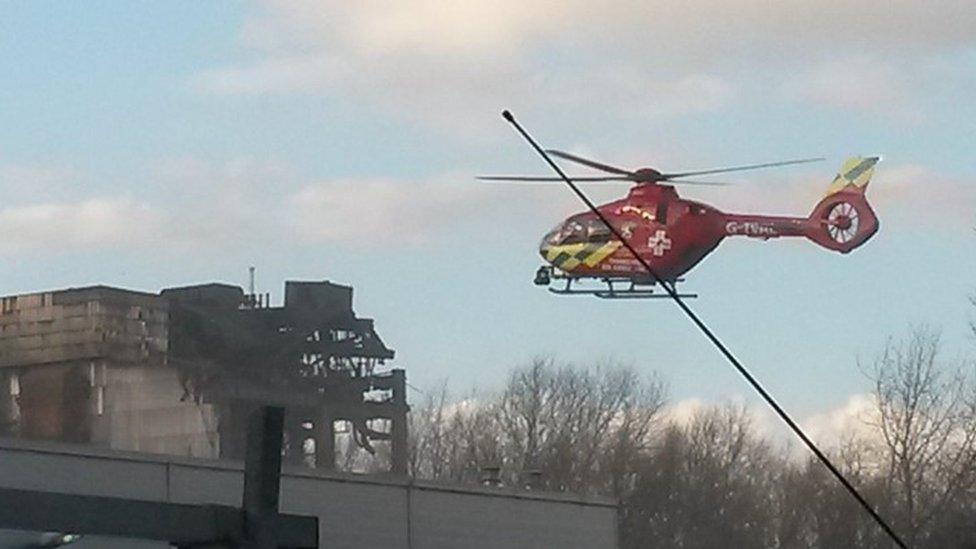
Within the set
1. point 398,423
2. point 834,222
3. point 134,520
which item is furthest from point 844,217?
point 134,520

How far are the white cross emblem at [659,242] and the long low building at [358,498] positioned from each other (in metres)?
14.6

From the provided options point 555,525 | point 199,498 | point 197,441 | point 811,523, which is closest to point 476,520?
point 555,525

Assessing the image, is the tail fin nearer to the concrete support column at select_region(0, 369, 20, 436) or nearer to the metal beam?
the concrete support column at select_region(0, 369, 20, 436)

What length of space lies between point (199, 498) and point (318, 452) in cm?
2203

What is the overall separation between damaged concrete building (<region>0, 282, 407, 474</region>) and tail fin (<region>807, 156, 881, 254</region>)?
10.5 metres

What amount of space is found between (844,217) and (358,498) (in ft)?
87.1

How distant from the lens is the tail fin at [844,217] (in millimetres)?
47156

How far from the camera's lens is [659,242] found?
140 ft

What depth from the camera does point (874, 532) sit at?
6088 centimetres

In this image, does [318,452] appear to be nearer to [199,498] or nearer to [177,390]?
[177,390]

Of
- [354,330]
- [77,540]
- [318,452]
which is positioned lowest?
[77,540]

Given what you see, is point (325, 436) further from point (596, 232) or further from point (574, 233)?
point (596, 232)

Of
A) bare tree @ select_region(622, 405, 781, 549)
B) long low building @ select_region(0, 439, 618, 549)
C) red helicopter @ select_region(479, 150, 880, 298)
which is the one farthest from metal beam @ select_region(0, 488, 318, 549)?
bare tree @ select_region(622, 405, 781, 549)

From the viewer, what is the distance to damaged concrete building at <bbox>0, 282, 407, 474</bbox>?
41406 mm
